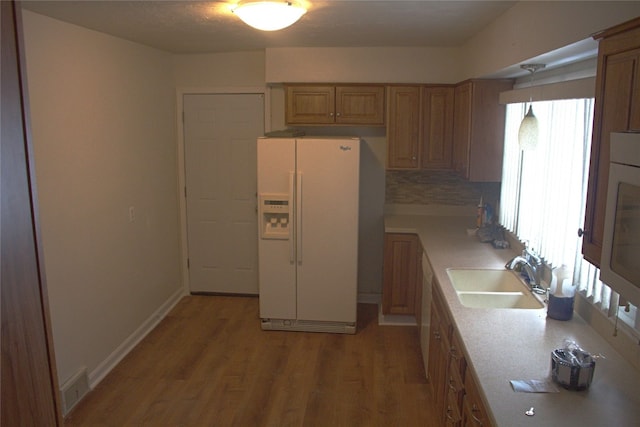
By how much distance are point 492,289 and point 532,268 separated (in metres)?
0.41

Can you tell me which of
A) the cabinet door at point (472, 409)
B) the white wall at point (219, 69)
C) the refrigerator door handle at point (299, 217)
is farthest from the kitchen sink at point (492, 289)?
the white wall at point (219, 69)

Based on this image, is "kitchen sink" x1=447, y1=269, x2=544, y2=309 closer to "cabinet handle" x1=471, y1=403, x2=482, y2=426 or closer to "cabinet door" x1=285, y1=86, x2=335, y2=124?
"cabinet handle" x1=471, y1=403, x2=482, y2=426

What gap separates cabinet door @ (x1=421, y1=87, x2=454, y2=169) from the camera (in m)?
4.52

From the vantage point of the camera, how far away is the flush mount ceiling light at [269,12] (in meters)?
2.61

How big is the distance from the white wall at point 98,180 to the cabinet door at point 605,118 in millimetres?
2838

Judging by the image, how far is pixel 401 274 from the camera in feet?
14.9

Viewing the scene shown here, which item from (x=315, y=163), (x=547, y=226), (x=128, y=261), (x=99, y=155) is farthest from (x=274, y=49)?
(x=547, y=226)

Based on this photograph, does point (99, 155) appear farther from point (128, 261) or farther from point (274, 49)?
point (274, 49)

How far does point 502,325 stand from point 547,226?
855 millimetres

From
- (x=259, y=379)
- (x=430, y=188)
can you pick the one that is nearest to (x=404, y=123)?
(x=430, y=188)

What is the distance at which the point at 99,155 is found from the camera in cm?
371

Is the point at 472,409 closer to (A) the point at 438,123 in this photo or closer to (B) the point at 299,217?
(B) the point at 299,217

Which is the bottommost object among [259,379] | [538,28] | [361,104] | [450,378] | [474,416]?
[259,379]

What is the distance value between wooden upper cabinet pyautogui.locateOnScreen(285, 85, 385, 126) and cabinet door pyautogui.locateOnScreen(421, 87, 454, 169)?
389mm
